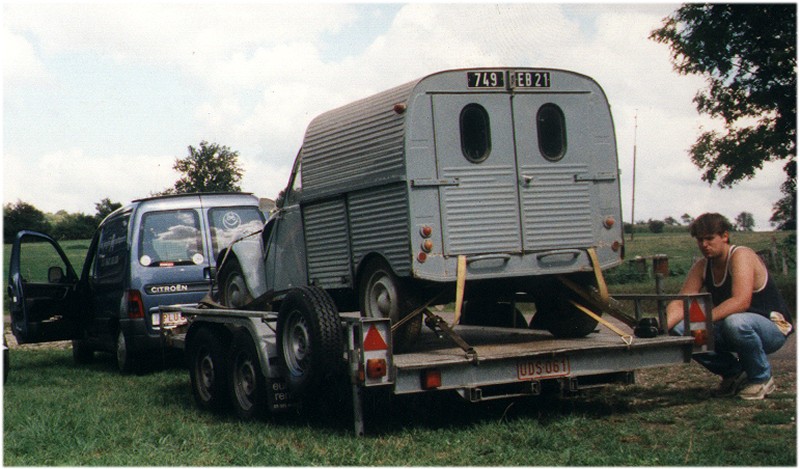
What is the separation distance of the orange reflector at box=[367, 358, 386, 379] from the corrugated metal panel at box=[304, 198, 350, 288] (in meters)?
1.53

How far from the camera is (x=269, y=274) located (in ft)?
31.1

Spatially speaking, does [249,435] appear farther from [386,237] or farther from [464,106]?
[464,106]

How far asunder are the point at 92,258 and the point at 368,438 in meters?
7.78

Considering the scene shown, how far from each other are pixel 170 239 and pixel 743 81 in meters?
18.0

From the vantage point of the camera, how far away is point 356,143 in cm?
790

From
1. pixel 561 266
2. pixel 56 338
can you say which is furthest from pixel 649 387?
pixel 56 338

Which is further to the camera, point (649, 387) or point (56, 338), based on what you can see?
point (56, 338)

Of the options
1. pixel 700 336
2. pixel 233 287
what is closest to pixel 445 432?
pixel 700 336

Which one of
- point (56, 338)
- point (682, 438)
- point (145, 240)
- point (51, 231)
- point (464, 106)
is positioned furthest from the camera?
point (51, 231)

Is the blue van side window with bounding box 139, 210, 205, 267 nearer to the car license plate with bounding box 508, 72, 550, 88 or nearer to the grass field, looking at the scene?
the grass field

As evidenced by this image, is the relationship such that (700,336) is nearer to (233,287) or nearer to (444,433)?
(444,433)

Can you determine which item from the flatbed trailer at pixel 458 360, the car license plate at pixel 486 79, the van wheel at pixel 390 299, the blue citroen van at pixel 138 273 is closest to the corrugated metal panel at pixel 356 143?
the car license plate at pixel 486 79

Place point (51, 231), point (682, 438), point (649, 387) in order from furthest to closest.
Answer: point (51, 231) → point (649, 387) → point (682, 438)

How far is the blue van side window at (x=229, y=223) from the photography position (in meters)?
12.5
